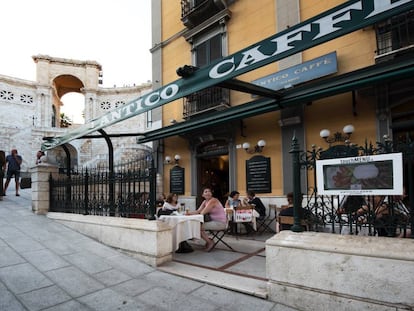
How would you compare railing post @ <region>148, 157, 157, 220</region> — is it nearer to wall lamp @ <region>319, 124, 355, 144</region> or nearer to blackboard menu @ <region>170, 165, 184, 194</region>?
wall lamp @ <region>319, 124, 355, 144</region>

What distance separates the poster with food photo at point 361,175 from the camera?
2.89m

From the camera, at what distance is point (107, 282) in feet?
12.8

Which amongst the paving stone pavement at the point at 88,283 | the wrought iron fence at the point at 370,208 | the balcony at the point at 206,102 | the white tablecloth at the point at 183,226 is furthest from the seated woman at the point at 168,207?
the balcony at the point at 206,102

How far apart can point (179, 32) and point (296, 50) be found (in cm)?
930

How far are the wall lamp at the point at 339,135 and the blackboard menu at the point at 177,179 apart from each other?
5.66 metres

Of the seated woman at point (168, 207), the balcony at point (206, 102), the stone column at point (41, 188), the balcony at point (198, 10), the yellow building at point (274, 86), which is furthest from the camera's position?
the balcony at point (198, 10)

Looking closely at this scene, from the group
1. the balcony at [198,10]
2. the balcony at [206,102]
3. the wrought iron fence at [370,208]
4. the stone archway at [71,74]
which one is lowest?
the wrought iron fence at [370,208]

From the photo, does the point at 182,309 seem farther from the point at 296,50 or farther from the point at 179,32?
the point at 179,32

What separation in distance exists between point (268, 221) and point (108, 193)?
469 centimetres

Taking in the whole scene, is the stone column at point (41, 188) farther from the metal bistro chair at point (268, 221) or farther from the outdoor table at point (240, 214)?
the metal bistro chair at point (268, 221)

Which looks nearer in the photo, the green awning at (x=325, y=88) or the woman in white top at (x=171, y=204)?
the green awning at (x=325, y=88)

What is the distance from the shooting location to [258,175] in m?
8.59

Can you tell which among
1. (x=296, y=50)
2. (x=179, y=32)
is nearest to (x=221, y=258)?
(x=296, y=50)

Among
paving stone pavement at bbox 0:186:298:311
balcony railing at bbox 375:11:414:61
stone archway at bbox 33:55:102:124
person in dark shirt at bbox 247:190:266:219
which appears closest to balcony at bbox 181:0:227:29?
balcony railing at bbox 375:11:414:61
